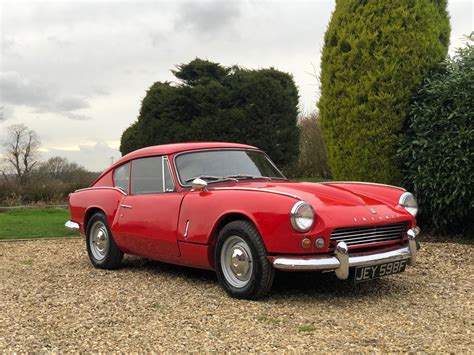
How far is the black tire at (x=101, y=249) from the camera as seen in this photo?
614 cm

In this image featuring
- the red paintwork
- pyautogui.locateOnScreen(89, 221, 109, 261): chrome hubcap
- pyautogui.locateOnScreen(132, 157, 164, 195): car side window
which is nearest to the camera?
the red paintwork

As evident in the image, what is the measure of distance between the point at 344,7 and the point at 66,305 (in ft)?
20.4

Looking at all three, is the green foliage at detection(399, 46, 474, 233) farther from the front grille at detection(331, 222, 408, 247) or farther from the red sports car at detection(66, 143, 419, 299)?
the front grille at detection(331, 222, 408, 247)

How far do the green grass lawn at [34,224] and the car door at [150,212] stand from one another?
4.30m

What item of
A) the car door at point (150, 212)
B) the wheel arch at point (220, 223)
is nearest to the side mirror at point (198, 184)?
the car door at point (150, 212)

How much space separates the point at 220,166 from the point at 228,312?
1.78m

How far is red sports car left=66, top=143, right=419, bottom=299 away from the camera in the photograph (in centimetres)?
416

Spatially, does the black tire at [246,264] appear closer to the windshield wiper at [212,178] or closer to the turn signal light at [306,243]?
the turn signal light at [306,243]

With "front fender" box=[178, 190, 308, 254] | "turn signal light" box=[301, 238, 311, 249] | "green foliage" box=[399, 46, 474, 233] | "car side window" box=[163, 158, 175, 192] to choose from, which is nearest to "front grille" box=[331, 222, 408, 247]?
"turn signal light" box=[301, 238, 311, 249]

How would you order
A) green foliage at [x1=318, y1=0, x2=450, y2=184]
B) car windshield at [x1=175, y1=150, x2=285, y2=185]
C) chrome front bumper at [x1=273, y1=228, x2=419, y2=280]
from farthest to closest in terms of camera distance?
green foliage at [x1=318, y1=0, x2=450, y2=184] → car windshield at [x1=175, y1=150, x2=285, y2=185] → chrome front bumper at [x1=273, y1=228, x2=419, y2=280]

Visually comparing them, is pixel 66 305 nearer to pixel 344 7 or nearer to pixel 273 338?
pixel 273 338

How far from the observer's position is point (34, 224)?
11.2m

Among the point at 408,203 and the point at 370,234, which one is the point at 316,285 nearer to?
the point at 370,234

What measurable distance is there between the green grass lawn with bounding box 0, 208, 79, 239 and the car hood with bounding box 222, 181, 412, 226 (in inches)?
240
